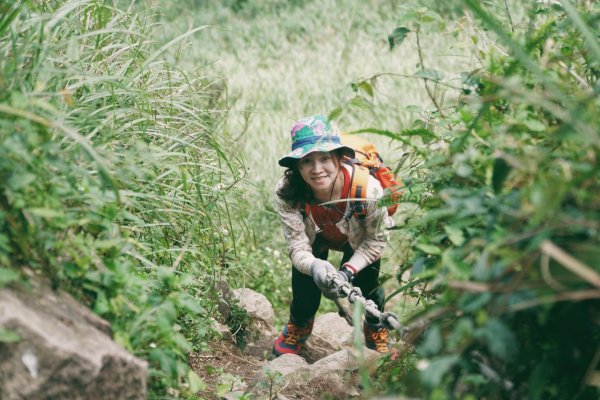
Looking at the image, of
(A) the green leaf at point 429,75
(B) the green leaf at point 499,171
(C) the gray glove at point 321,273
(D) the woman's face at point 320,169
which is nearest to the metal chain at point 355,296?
(C) the gray glove at point 321,273

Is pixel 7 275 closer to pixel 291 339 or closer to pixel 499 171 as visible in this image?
pixel 499 171

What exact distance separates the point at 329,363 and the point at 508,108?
126cm

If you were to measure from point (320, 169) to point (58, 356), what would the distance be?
1917mm

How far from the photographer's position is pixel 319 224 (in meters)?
3.69

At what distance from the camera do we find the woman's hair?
3.62m

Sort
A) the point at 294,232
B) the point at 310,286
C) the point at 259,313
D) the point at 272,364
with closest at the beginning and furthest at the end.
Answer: the point at 272,364
the point at 294,232
the point at 310,286
the point at 259,313

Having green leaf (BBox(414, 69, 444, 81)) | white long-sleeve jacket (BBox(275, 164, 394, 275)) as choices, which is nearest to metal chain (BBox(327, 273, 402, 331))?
white long-sleeve jacket (BBox(275, 164, 394, 275))

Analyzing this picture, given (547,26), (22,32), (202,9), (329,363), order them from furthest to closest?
(202,9) < (329,363) < (22,32) < (547,26)

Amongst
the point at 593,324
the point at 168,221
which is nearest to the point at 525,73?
A: the point at 593,324

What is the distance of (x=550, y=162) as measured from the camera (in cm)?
168

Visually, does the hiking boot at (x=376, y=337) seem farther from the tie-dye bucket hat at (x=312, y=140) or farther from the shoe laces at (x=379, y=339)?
the tie-dye bucket hat at (x=312, y=140)

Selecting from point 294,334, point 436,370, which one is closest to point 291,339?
point 294,334

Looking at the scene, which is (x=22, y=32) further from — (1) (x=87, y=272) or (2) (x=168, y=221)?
(1) (x=87, y=272)

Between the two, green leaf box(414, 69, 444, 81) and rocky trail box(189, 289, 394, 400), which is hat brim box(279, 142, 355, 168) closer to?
rocky trail box(189, 289, 394, 400)
